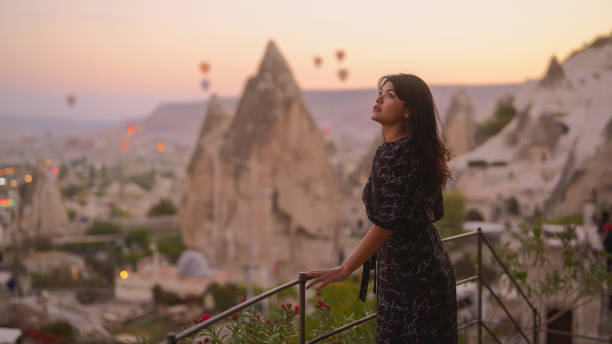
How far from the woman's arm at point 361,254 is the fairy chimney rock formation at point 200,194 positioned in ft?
96.3

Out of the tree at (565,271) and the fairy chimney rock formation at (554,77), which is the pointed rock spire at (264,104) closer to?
the fairy chimney rock formation at (554,77)

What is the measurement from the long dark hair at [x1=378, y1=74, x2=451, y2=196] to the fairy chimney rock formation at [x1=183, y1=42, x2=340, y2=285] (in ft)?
87.4

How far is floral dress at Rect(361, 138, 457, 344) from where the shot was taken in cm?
202

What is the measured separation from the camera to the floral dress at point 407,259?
2021 millimetres

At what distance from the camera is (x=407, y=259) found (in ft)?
6.98

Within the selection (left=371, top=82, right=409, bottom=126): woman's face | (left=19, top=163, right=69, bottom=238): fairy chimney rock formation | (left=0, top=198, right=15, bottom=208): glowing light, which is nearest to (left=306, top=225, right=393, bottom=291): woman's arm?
(left=371, top=82, right=409, bottom=126): woman's face

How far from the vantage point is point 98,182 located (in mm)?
94938

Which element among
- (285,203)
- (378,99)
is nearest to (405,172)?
(378,99)

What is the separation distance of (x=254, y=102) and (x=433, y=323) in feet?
92.9

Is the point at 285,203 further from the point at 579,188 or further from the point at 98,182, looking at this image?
the point at 98,182

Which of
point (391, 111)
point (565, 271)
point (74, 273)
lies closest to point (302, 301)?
point (391, 111)

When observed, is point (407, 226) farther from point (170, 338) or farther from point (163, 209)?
point (163, 209)

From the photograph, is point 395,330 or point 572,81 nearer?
point 395,330

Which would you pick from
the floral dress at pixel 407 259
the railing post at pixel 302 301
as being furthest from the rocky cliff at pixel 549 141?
the railing post at pixel 302 301
